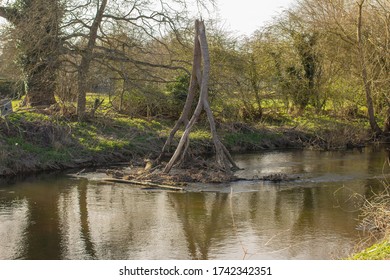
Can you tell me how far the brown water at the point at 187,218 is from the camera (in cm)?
1264

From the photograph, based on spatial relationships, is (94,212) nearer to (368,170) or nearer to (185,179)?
(185,179)

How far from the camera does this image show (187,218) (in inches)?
609

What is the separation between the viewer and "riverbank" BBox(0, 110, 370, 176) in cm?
2242

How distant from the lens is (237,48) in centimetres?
3328

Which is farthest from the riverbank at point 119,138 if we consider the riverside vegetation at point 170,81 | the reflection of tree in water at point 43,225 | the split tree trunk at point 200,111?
the reflection of tree in water at point 43,225

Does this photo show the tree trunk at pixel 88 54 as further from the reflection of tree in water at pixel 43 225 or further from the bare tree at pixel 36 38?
the reflection of tree in water at pixel 43 225

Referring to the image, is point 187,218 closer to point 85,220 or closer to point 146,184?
point 85,220

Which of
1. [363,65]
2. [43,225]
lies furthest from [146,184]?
[363,65]

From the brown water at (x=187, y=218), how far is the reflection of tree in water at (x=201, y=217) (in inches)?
0.8

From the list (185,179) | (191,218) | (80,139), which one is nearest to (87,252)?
(191,218)

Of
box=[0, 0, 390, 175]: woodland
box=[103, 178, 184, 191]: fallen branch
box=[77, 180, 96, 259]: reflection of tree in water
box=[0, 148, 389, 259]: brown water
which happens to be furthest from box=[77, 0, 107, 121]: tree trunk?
→ box=[103, 178, 184, 191]: fallen branch

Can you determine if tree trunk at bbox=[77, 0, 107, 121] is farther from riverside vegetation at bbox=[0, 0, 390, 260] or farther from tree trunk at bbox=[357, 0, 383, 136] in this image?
tree trunk at bbox=[357, 0, 383, 136]

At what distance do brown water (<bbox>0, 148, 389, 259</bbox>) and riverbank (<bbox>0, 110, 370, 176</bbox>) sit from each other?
1.76m

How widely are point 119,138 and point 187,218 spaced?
10832mm
